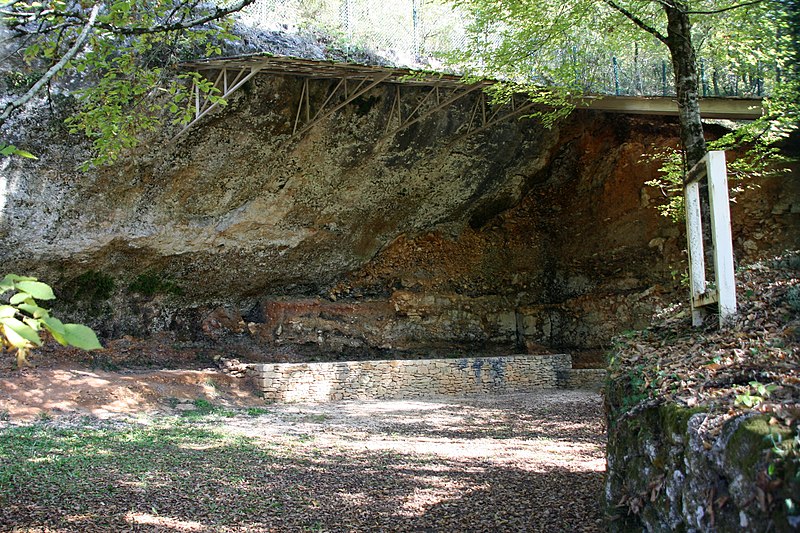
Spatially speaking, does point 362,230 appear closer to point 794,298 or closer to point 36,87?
point 794,298

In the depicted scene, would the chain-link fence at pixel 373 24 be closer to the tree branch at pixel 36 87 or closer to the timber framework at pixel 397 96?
the timber framework at pixel 397 96

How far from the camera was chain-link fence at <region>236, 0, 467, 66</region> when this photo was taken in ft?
42.4

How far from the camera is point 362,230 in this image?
52.7 ft

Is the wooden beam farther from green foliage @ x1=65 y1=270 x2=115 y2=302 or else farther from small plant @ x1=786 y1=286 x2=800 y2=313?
green foliage @ x1=65 y1=270 x2=115 y2=302

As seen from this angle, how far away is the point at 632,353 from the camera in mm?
4293

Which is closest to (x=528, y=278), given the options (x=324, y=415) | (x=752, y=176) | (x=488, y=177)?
(x=488, y=177)

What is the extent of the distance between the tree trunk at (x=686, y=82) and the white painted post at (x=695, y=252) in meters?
3.31

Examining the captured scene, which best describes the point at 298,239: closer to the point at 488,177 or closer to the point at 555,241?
the point at 488,177

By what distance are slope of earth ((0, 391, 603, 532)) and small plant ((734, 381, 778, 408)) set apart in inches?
74.0

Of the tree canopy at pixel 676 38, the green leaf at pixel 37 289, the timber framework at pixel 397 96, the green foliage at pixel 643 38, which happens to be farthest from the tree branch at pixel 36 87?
the timber framework at pixel 397 96

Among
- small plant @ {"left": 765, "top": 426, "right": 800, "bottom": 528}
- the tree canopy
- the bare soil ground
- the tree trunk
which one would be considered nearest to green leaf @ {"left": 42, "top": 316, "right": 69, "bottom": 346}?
small plant @ {"left": 765, "top": 426, "right": 800, "bottom": 528}

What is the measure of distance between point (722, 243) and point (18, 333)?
379cm

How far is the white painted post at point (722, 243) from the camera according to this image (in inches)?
153

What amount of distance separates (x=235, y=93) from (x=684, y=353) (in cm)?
1015
